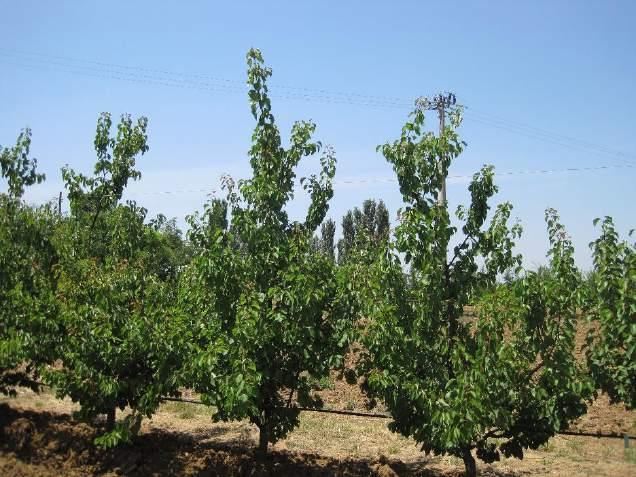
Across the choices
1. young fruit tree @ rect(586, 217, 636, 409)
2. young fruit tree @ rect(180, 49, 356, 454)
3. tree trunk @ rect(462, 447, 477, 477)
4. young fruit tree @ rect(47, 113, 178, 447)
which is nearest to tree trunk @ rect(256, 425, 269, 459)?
young fruit tree @ rect(180, 49, 356, 454)

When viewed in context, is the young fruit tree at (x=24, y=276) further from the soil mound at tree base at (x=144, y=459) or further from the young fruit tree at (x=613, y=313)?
the young fruit tree at (x=613, y=313)

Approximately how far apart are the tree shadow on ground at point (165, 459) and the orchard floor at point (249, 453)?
0.01 m

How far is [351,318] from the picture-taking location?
20.0ft

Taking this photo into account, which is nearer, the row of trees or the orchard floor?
the row of trees

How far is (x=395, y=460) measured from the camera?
773 cm

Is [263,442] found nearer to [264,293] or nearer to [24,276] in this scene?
[264,293]

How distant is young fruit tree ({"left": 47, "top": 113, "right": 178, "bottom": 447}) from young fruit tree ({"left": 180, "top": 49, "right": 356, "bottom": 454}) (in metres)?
0.61

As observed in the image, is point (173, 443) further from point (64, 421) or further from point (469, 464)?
point (469, 464)

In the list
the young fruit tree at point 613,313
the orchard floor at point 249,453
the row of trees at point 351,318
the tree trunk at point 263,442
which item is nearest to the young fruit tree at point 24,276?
the row of trees at point 351,318

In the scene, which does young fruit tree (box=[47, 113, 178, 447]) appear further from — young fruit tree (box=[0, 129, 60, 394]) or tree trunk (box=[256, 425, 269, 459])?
tree trunk (box=[256, 425, 269, 459])

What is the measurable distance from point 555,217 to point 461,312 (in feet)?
4.33

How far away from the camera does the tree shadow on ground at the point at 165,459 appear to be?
720 cm

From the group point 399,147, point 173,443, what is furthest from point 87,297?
point 399,147

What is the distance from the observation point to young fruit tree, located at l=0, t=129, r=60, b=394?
23.4ft
